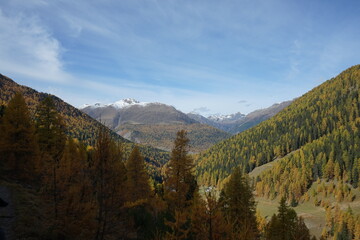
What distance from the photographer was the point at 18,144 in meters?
29.1

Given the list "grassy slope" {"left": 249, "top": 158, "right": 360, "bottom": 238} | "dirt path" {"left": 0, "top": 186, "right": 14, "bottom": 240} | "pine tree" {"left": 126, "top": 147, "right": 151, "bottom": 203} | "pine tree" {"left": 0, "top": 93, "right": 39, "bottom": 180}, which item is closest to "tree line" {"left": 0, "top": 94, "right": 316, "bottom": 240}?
"pine tree" {"left": 0, "top": 93, "right": 39, "bottom": 180}

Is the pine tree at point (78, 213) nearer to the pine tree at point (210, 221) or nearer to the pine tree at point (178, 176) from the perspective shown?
the pine tree at point (210, 221)

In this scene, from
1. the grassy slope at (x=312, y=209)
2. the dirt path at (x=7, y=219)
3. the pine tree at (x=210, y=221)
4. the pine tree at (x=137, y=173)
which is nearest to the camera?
the pine tree at (x=210, y=221)

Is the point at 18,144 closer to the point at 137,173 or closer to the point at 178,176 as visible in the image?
the point at 137,173

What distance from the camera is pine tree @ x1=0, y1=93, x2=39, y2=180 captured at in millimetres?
29094

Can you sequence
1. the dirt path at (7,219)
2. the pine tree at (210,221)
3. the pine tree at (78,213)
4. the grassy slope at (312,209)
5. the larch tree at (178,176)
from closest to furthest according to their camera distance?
1. the pine tree at (210,221)
2. the dirt path at (7,219)
3. the pine tree at (78,213)
4. the larch tree at (178,176)
5. the grassy slope at (312,209)

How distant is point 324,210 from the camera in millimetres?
114188

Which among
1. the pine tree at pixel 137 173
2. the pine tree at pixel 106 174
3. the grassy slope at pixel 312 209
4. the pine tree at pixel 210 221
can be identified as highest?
the pine tree at pixel 106 174

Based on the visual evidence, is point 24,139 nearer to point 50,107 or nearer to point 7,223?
point 50,107

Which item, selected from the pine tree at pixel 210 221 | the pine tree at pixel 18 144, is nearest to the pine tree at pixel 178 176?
the pine tree at pixel 210 221

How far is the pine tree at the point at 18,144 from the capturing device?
1145 inches

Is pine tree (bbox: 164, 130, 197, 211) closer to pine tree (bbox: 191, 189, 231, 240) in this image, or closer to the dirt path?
pine tree (bbox: 191, 189, 231, 240)

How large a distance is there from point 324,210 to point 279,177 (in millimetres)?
39227

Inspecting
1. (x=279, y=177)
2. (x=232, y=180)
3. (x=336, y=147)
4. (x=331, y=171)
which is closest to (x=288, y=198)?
(x=279, y=177)
